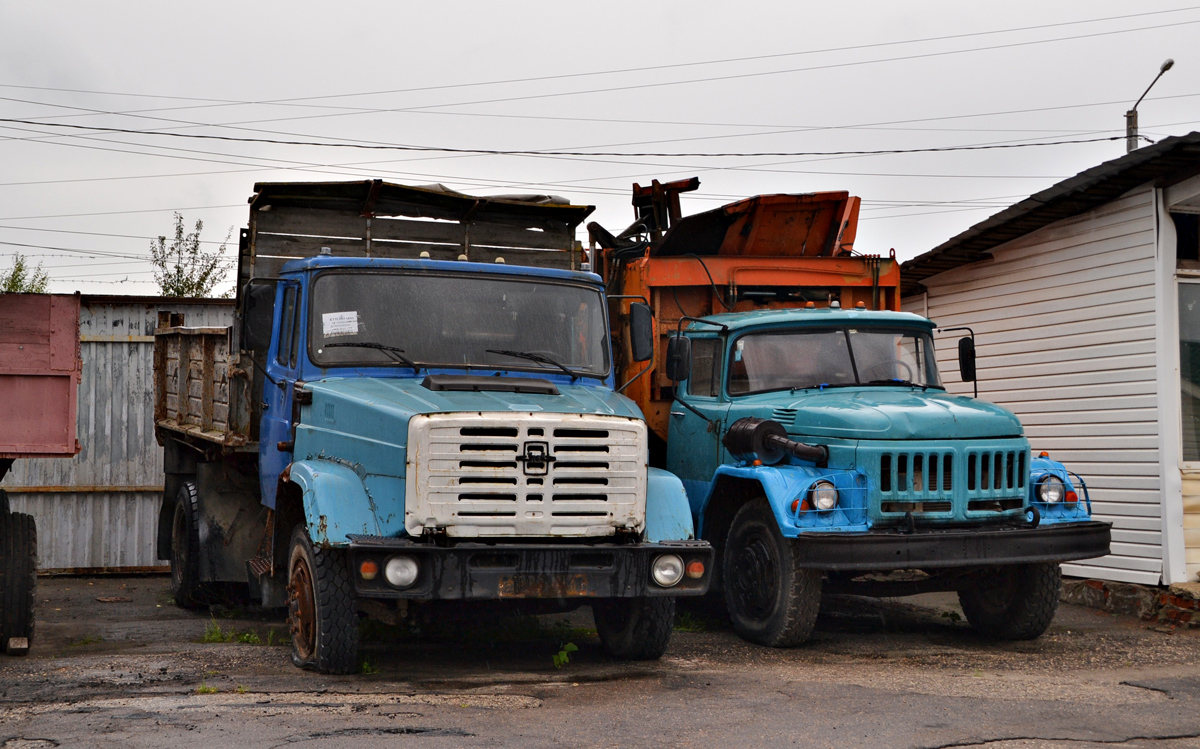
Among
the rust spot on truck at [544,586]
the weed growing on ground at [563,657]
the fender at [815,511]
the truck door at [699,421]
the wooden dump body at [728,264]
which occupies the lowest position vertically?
the weed growing on ground at [563,657]

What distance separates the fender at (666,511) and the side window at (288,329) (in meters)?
2.38

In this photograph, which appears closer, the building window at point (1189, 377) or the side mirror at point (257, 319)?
the side mirror at point (257, 319)

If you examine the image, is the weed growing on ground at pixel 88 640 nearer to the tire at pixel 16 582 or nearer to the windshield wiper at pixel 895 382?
the tire at pixel 16 582

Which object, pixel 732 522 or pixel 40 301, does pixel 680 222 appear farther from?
pixel 40 301

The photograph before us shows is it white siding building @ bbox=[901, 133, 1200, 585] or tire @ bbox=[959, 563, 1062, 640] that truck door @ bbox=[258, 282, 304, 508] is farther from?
white siding building @ bbox=[901, 133, 1200, 585]

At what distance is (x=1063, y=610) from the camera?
10.4m

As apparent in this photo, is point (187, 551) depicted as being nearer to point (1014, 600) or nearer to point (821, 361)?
point (821, 361)

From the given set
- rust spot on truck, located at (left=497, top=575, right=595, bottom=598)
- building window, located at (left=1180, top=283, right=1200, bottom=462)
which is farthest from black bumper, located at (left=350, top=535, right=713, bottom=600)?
building window, located at (left=1180, top=283, right=1200, bottom=462)

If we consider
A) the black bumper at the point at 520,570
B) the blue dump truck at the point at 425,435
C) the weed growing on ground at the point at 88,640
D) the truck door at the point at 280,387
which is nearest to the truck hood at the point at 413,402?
the blue dump truck at the point at 425,435

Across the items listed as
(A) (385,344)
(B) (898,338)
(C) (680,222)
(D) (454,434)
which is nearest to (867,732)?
(D) (454,434)

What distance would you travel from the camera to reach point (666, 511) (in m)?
6.84

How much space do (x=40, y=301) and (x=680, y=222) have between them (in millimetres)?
5461

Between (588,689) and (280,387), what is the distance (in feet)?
9.22

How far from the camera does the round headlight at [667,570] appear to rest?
6535 mm
